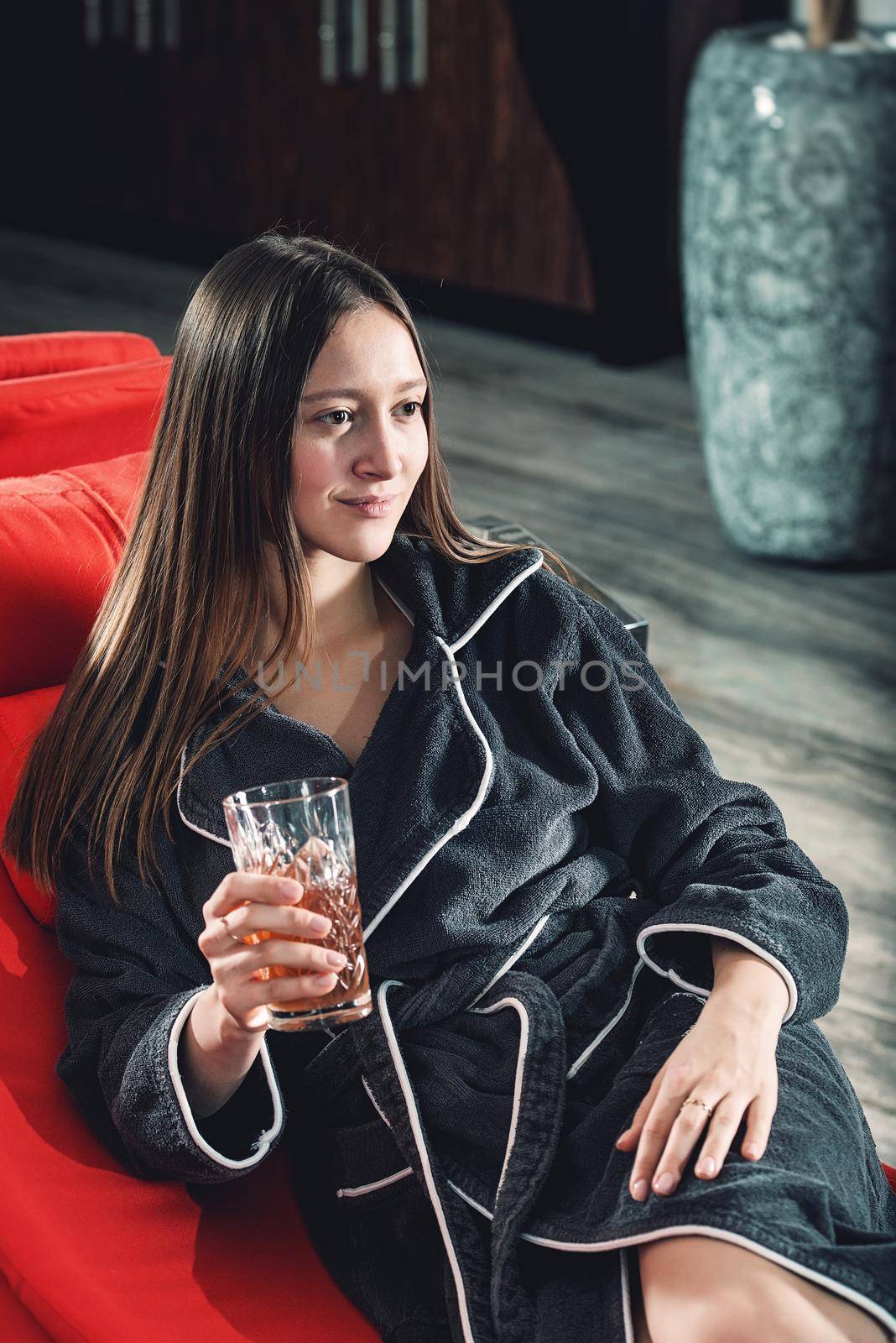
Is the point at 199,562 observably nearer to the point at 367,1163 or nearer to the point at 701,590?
the point at 367,1163

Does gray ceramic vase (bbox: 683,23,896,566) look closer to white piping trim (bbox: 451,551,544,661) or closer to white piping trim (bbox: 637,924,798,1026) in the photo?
white piping trim (bbox: 451,551,544,661)

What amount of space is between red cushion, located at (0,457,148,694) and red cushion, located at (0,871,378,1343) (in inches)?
13.0

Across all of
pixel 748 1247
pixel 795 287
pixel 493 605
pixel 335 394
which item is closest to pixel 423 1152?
pixel 748 1247

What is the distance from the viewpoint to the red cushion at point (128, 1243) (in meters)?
1.15

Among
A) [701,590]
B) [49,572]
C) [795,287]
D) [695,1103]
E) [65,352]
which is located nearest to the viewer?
[695,1103]

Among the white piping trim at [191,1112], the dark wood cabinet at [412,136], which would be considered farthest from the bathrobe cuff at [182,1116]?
the dark wood cabinet at [412,136]

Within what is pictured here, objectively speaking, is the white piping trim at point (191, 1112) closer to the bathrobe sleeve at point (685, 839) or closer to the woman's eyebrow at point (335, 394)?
the bathrobe sleeve at point (685, 839)

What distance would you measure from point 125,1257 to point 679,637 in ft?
7.48

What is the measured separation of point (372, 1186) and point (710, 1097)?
0.93 feet

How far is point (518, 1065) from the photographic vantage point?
1187 mm

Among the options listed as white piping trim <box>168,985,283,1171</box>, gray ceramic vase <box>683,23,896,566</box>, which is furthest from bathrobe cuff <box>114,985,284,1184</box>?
gray ceramic vase <box>683,23,896,566</box>

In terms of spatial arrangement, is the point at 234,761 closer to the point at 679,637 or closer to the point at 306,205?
the point at 679,637

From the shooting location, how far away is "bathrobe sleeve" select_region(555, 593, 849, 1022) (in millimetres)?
1221

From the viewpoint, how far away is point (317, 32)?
5.73 m
